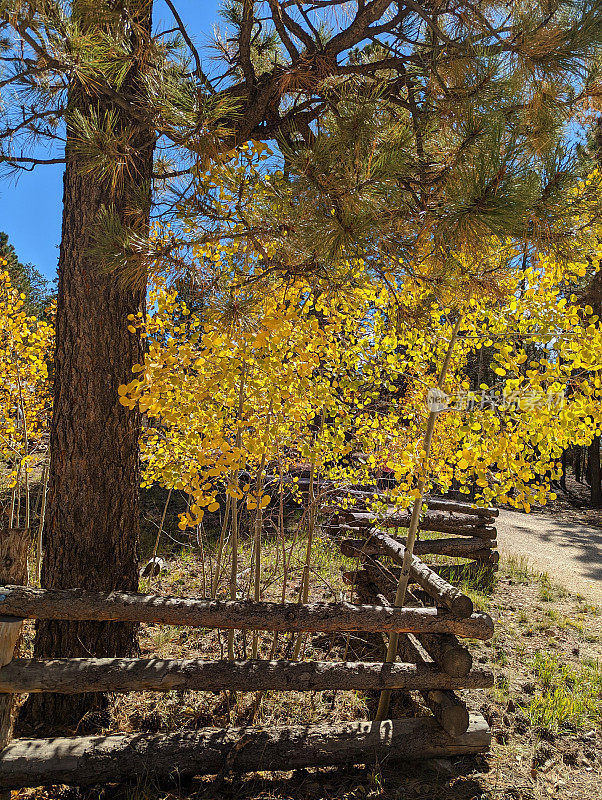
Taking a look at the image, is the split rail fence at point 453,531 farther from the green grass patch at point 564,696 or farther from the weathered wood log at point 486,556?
the green grass patch at point 564,696

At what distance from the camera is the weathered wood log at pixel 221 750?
2578mm

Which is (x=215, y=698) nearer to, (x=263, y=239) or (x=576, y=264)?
(x=263, y=239)

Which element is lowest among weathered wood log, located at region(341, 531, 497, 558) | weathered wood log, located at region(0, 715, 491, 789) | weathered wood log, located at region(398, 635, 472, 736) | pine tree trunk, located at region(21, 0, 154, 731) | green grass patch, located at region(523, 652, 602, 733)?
green grass patch, located at region(523, 652, 602, 733)

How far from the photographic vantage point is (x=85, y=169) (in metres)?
2.57

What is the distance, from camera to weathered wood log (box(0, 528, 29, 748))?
266 centimetres

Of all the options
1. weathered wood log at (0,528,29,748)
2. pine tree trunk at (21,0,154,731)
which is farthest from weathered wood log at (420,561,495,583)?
weathered wood log at (0,528,29,748)

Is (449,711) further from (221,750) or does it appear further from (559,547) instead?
(559,547)

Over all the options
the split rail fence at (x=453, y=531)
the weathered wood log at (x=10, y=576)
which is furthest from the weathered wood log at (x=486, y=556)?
the weathered wood log at (x=10, y=576)

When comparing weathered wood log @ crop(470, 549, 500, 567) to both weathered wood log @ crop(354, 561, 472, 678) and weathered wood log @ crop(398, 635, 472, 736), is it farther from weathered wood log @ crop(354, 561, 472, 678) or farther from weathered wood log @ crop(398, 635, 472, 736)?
weathered wood log @ crop(398, 635, 472, 736)

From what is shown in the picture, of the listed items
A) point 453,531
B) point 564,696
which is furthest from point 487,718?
point 453,531

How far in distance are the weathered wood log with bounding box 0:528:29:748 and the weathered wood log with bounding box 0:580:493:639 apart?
85mm

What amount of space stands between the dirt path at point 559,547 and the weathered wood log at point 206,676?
14.9ft

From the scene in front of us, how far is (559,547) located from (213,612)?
8782 millimetres

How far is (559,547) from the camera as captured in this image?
972 cm
